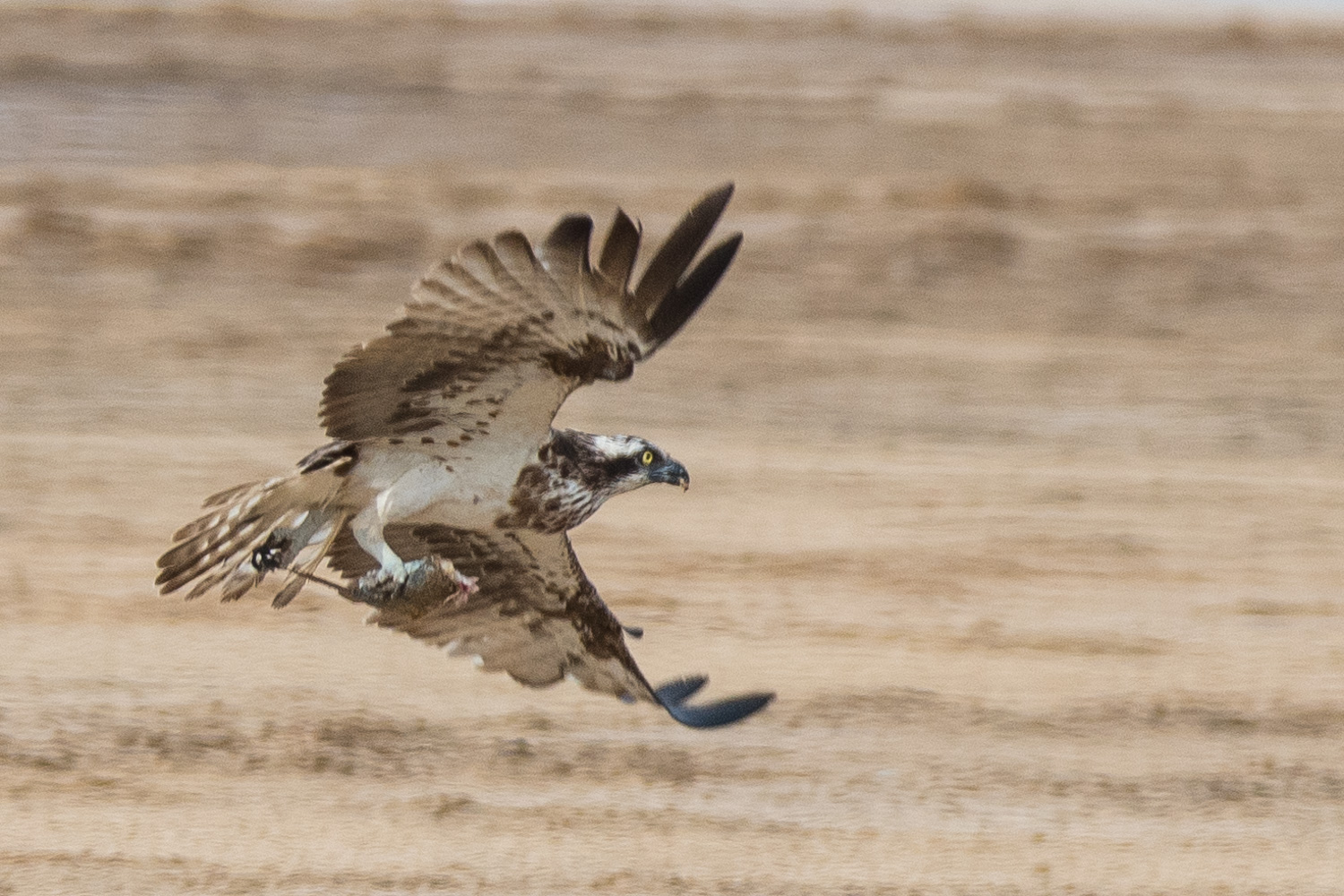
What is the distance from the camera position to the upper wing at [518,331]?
4691mm

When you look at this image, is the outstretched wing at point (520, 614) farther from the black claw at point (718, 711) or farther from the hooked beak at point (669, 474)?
the hooked beak at point (669, 474)

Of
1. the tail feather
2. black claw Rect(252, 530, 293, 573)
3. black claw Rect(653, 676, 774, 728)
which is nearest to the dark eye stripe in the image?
black claw Rect(653, 676, 774, 728)

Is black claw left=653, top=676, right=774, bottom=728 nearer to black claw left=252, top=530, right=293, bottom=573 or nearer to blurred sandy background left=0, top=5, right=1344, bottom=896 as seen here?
blurred sandy background left=0, top=5, right=1344, bottom=896

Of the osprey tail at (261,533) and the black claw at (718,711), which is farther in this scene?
the osprey tail at (261,533)

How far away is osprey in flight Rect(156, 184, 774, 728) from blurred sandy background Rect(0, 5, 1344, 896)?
2.33ft

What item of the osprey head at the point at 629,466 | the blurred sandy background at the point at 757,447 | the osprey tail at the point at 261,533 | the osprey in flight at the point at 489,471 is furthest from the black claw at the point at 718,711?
the osprey tail at the point at 261,533

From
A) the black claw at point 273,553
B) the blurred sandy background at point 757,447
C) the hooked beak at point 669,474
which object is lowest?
the blurred sandy background at point 757,447

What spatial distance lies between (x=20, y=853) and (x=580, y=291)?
8.33 ft

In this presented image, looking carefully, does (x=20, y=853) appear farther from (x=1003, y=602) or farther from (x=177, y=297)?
(x=177, y=297)

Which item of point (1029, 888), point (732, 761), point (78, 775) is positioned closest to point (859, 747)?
point (732, 761)

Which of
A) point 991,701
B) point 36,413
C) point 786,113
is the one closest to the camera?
point 991,701

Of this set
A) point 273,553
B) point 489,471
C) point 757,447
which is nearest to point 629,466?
point 489,471

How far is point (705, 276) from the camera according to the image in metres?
4.78

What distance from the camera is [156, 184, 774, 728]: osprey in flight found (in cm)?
478
